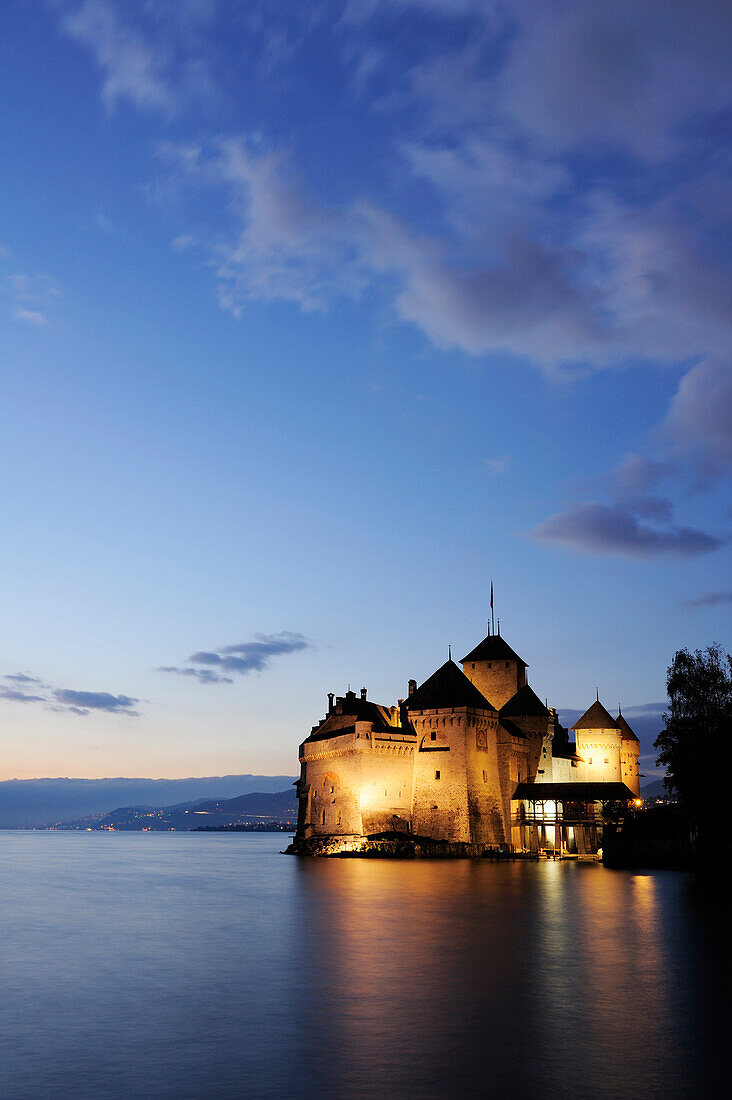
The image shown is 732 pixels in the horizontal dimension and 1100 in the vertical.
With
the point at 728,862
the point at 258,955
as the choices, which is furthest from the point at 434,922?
the point at 728,862

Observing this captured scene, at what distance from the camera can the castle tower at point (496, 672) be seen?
70.9 metres

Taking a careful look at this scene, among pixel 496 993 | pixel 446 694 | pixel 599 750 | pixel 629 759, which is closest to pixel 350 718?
pixel 446 694

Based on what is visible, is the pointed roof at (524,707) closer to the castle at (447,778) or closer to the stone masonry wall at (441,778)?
the castle at (447,778)

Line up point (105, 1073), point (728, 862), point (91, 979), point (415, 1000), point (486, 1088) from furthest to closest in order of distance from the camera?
point (728, 862), point (91, 979), point (415, 1000), point (105, 1073), point (486, 1088)

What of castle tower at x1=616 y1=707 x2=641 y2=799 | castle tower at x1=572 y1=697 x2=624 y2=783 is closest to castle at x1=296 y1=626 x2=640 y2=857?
castle tower at x1=572 y1=697 x2=624 y2=783

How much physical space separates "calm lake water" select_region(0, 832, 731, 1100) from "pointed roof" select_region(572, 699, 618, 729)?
38477 millimetres

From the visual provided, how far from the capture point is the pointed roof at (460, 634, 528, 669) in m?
71.9

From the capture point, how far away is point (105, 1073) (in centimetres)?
1258

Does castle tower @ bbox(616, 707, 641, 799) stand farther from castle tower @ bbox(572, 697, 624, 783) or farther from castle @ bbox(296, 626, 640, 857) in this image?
castle @ bbox(296, 626, 640, 857)

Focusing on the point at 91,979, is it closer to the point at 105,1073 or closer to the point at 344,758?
the point at 105,1073

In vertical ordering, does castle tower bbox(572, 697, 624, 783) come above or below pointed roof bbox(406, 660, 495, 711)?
below

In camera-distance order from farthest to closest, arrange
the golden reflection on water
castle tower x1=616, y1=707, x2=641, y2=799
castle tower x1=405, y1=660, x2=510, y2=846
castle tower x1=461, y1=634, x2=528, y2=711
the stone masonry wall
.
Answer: castle tower x1=616, y1=707, x2=641, y2=799
castle tower x1=461, y1=634, x2=528, y2=711
castle tower x1=405, y1=660, x2=510, y2=846
the stone masonry wall
the golden reflection on water

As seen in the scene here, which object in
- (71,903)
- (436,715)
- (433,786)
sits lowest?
(71,903)

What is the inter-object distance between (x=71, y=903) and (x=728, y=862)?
30401 millimetres
